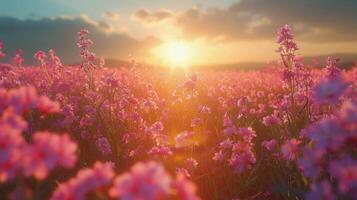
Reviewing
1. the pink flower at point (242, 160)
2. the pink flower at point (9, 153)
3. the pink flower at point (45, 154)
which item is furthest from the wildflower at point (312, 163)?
the pink flower at point (242, 160)

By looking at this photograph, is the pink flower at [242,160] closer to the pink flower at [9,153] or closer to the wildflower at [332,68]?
the wildflower at [332,68]

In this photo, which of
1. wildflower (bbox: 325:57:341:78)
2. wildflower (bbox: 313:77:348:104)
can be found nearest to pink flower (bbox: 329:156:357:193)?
wildflower (bbox: 313:77:348:104)

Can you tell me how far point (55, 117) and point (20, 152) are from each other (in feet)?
24.0

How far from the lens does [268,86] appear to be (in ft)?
56.3

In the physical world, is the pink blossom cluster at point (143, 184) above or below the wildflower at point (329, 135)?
below

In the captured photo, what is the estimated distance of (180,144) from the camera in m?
5.32

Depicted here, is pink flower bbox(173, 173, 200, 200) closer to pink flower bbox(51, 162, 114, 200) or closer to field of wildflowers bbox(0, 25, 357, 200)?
field of wildflowers bbox(0, 25, 357, 200)

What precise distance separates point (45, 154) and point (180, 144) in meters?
3.25

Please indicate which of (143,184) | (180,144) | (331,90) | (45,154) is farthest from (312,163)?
(180,144)

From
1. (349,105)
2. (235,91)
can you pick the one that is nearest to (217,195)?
(349,105)

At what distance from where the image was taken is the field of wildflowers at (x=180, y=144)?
2.17 meters

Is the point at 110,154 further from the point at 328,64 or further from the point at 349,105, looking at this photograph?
the point at 349,105

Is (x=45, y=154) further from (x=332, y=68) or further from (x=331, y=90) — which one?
(x=332, y=68)

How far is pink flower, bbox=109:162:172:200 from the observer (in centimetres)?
198
